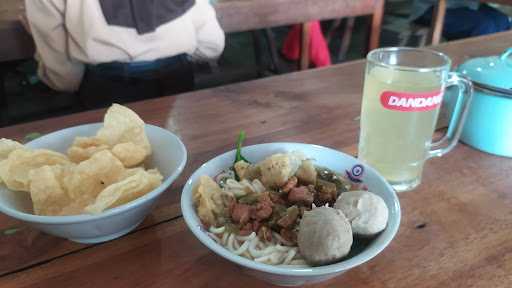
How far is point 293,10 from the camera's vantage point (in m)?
1.95

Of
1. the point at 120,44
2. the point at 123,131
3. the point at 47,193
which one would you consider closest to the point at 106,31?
the point at 120,44

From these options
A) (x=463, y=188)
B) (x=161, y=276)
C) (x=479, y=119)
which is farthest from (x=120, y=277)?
(x=479, y=119)

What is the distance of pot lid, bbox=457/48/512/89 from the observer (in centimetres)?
79

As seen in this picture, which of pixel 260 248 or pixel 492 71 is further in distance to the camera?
pixel 492 71

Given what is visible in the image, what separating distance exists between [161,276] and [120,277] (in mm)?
48

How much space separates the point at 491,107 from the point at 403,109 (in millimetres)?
225

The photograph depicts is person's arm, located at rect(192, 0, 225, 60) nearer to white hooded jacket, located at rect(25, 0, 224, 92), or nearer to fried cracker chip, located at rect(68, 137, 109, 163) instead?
white hooded jacket, located at rect(25, 0, 224, 92)

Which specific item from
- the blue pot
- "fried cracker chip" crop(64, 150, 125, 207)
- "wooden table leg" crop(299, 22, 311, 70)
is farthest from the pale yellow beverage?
"wooden table leg" crop(299, 22, 311, 70)

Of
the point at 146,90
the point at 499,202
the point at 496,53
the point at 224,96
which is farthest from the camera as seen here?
the point at 146,90

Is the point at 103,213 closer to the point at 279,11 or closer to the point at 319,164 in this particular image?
the point at 319,164

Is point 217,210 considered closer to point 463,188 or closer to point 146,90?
point 463,188

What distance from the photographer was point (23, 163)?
24.0 inches

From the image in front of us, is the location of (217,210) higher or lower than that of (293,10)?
higher

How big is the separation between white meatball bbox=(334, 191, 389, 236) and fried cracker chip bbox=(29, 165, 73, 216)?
339 millimetres
